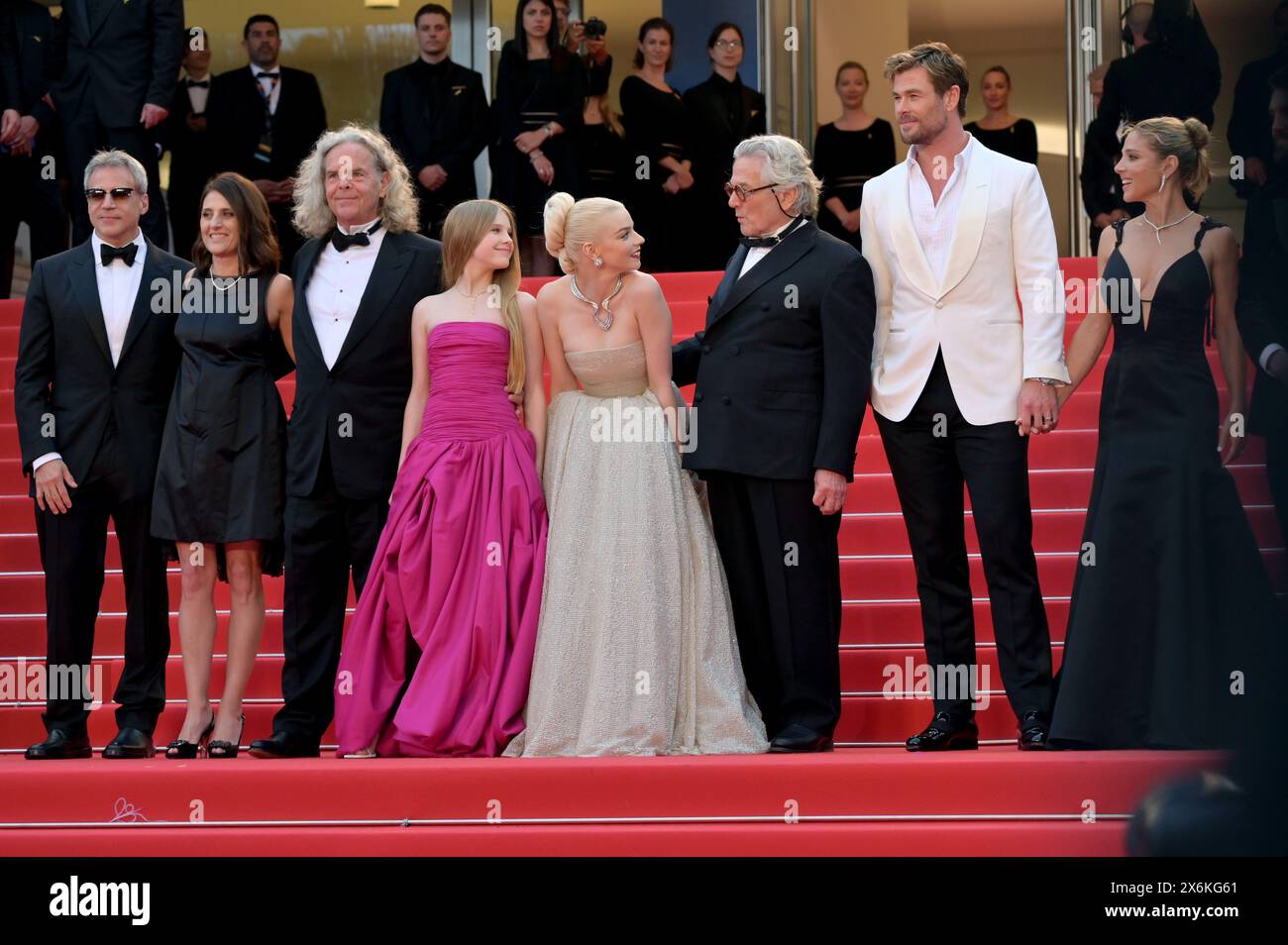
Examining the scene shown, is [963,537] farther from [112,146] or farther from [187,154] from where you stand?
[187,154]

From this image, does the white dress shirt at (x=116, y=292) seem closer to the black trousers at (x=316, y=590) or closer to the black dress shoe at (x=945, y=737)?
the black trousers at (x=316, y=590)

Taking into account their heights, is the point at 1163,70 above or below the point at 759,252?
above

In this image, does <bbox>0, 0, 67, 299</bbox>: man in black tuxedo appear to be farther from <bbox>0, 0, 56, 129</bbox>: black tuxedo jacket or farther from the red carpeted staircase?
the red carpeted staircase

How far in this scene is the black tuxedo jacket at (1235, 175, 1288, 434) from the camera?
78.9 inches

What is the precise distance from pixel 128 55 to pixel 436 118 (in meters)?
1.66

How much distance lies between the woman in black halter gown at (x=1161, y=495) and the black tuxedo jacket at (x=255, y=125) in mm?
5845

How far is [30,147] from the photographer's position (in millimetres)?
9391

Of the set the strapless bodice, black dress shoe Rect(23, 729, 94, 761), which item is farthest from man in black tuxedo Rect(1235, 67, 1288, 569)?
black dress shoe Rect(23, 729, 94, 761)

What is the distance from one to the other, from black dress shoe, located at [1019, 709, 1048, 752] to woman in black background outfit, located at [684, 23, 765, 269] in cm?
505

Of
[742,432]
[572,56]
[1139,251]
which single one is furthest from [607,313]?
[572,56]

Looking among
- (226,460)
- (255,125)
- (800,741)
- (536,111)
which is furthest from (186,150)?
(800,741)

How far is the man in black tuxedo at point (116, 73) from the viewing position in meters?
8.76

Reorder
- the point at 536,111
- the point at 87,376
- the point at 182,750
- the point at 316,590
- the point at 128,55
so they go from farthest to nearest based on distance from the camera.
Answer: the point at 536,111
the point at 128,55
the point at 87,376
the point at 316,590
the point at 182,750

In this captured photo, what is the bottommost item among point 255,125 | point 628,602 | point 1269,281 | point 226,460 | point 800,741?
point 800,741
